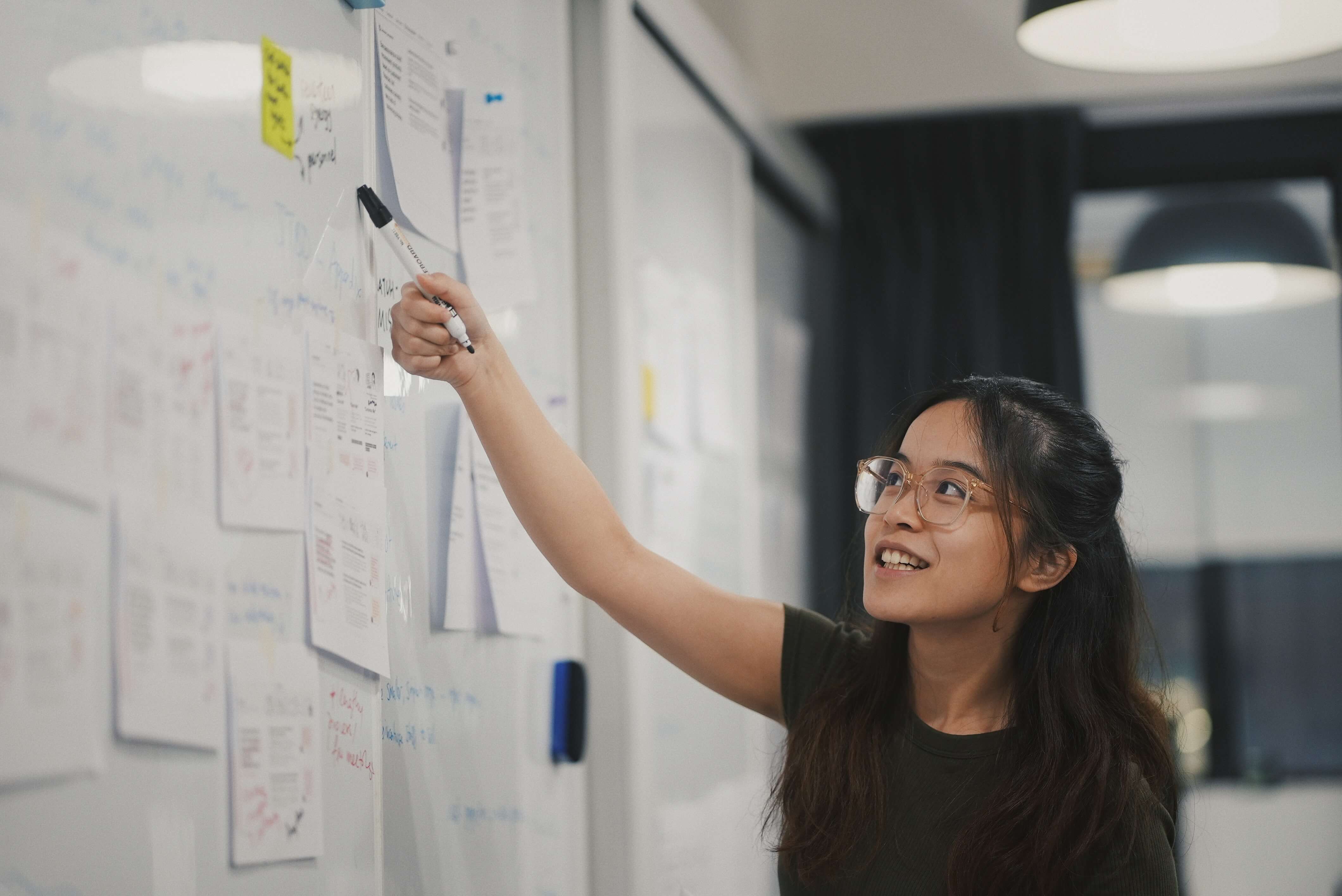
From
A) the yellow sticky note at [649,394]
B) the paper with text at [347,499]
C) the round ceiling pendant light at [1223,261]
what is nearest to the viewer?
the paper with text at [347,499]

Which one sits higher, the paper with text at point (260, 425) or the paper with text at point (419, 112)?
the paper with text at point (419, 112)

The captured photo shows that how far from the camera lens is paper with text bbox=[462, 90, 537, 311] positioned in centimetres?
147

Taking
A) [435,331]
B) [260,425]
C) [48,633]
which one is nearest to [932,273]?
[435,331]

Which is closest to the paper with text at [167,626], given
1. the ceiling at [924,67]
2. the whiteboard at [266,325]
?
the whiteboard at [266,325]

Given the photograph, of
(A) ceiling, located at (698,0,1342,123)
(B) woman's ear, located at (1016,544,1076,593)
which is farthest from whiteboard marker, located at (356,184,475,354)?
(A) ceiling, located at (698,0,1342,123)

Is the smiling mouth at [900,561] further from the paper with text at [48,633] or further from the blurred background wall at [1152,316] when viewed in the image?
the paper with text at [48,633]

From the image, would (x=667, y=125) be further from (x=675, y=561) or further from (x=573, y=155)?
(x=675, y=561)

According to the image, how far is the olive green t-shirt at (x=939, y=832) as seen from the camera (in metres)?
1.26

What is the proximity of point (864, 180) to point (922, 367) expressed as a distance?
548 mm

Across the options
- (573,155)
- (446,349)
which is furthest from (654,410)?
(446,349)

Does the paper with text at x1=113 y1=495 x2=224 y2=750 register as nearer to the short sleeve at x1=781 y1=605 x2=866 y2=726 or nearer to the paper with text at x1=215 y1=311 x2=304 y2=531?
the paper with text at x1=215 y1=311 x2=304 y2=531

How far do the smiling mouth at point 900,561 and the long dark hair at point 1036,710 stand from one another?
11 cm

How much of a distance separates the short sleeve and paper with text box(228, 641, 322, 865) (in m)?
0.63

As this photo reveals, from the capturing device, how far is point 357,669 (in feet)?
3.82
